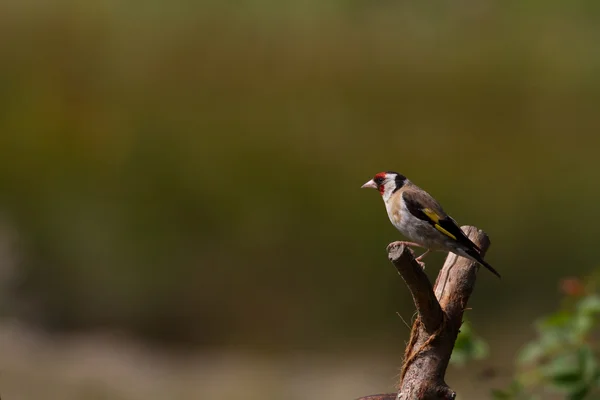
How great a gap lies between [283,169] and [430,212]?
3.18 m

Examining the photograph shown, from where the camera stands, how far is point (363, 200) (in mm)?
4973

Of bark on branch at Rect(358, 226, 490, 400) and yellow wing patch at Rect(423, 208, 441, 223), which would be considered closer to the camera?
bark on branch at Rect(358, 226, 490, 400)

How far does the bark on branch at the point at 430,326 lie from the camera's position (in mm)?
1771

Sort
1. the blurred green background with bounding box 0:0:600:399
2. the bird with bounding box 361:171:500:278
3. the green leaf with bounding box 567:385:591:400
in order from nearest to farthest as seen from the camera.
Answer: the bird with bounding box 361:171:500:278 → the green leaf with bounding box 567:385:591:400 → the blurred green background with bounding box 0:0:600:399

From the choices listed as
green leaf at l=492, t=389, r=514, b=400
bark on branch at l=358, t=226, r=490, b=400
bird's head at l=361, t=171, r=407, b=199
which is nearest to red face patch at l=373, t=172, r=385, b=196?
bird's head at l=361, t=171, r=407, b=199

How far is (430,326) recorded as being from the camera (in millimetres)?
1858

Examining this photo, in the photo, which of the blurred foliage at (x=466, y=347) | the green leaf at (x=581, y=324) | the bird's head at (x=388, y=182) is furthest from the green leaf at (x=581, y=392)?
the bird's head at (x=388, y=182)

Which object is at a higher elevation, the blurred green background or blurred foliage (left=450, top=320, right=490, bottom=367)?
the blurred green background

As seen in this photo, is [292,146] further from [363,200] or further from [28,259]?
[28,259]

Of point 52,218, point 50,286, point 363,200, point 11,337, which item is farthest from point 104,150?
point 363,200

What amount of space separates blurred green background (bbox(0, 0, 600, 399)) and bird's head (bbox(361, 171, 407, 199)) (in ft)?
8.19

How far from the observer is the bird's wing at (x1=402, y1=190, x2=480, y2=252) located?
2006mm

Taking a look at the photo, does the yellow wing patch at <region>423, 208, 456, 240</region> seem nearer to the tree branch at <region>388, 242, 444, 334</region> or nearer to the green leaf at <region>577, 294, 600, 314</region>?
the tree branch at <region>388, 242, 444, 334</region>

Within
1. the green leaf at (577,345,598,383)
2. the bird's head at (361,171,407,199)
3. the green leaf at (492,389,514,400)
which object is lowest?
the green leaf at (492,389,514,400)
